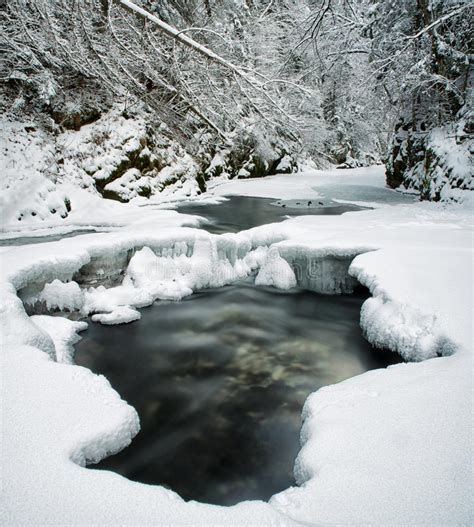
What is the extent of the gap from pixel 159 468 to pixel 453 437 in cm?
202

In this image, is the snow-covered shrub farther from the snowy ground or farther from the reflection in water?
the reflection in water

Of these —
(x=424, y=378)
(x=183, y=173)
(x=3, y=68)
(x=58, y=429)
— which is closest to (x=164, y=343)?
(x=58, y=429)

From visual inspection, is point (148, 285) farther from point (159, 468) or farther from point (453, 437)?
point (453, 437)

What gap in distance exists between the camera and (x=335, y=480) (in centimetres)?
183

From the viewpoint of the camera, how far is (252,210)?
12312 millimetres

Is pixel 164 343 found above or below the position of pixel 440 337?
below

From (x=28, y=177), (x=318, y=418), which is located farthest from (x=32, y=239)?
(x=318, y=418)

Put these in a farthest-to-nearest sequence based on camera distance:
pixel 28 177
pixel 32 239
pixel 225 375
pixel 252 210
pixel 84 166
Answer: pixel 252 210 < pixel 84 166 < pixel 28 177 < pixel 32 239 < pixel 225 375

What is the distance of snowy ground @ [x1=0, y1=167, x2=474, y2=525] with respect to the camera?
161 cm

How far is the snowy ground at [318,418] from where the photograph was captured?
161 cm

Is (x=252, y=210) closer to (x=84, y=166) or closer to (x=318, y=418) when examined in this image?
(x=84, y=166)

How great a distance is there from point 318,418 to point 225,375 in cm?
179

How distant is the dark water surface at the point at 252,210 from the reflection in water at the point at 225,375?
154 inches

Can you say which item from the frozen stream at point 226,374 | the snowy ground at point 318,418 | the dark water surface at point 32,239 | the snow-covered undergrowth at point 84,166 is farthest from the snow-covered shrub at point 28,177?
the frozen stream at point 226,374
